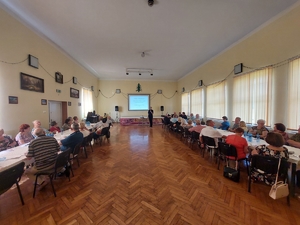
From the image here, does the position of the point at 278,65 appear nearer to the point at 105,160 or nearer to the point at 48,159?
the point at 105,160

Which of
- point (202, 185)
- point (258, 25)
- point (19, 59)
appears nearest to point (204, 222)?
point (202, 185)

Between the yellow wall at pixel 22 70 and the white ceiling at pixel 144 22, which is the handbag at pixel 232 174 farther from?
the yellow wall at pixel 22 70

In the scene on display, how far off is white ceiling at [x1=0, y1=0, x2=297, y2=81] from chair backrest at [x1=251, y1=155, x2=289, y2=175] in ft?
11.9

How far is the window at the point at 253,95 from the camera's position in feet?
14.2

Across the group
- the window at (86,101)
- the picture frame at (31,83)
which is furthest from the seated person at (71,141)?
the window at (86,101)

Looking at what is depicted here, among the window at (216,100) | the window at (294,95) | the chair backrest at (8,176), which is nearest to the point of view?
the chair backrest at (8,176)

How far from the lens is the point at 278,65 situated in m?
3.91

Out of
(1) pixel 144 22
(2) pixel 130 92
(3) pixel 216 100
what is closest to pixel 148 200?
(1) pixel 144 22

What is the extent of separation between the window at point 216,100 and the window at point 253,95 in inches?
32.2

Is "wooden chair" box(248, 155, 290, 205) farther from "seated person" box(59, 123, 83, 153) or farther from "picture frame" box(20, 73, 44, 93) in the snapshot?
"picture frame" box(20, 73, 44, 93)

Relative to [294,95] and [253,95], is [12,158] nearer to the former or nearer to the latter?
[294,95]

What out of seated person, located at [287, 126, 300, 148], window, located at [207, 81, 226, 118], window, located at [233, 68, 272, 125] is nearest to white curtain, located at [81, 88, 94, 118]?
window, located at [207, 81, 226, 118]

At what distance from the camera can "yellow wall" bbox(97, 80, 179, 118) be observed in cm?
1262

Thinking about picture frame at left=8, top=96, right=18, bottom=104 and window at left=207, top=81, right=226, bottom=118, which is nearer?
picture frame at left=8, top=96, right=18, bottom=104
